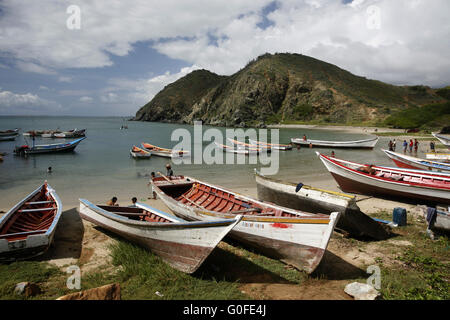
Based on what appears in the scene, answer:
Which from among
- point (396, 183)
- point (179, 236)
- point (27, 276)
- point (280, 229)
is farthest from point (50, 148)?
point (396, 183)

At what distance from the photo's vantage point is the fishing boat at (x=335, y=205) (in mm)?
8102

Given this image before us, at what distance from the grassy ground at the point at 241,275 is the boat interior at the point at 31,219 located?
44.0 inches

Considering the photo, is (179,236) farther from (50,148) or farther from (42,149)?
(50,148)

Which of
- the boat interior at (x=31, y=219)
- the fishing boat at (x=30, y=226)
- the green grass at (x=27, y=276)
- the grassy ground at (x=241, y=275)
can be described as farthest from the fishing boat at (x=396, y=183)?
the boat interior at (x=31, y=219)

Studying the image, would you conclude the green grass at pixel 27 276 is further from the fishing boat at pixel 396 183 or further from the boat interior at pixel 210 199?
the fishing boat at pixel 396 183

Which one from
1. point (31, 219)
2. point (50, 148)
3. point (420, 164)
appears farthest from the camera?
point (50, 148)

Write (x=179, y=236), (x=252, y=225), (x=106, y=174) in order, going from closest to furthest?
1. (x=179, y=236)
2. (x=252, y=225)
3. (x=106, y=174)

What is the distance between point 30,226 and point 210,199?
6583mm

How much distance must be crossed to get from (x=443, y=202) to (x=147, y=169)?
2159 cm

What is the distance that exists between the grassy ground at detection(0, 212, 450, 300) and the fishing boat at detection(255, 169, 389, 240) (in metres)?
0.51

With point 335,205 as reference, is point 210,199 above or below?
below

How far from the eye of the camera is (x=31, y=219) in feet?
32.8

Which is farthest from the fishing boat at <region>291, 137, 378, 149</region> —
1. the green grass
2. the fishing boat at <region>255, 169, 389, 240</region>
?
the green grass
